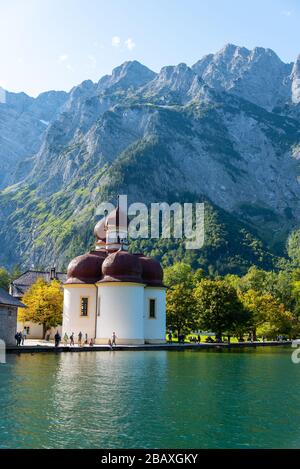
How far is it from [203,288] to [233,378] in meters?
43.9

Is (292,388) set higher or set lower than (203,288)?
lower

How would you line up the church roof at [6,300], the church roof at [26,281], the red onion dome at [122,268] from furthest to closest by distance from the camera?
the church roof at [26,281], the red onion dome at [122,268], the church roof at [6,300]

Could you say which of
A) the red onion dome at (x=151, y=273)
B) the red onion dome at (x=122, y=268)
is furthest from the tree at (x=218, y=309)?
the red onion dome at (x=122, y=268)

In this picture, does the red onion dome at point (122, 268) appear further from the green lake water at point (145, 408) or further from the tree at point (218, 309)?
the green lake water at point (145, 408)

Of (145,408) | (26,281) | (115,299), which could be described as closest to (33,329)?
(26,281)

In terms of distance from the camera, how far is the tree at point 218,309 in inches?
2926

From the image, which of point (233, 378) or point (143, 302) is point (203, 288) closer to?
point (143, 302)

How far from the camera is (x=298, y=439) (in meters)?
17.1

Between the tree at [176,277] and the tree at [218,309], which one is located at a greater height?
the tree at [176,277]

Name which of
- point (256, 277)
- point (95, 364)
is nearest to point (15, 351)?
point (95, 364)

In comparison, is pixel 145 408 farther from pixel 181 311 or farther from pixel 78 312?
pixel 181 311

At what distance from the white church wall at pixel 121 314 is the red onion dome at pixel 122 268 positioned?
0.68 m

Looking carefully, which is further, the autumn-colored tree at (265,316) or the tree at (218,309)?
the autumn-colored tree at (265,316)

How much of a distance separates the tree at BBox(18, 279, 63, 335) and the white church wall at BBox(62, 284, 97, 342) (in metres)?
2.09
